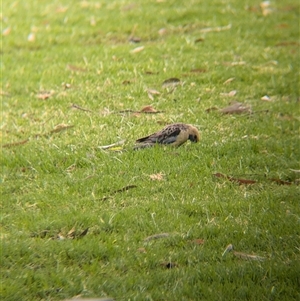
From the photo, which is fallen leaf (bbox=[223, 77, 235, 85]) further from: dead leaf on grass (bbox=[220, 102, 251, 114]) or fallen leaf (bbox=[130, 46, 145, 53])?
fallen leaf (bbox=[130, 46, 145, 53])

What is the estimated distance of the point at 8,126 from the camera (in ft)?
26.5

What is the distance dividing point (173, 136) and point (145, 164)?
19.9 inches

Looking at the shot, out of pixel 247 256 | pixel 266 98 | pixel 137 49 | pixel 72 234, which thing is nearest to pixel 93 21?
pixel 137 49

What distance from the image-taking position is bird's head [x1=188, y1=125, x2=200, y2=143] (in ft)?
23.6

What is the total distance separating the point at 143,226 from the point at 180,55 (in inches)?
199

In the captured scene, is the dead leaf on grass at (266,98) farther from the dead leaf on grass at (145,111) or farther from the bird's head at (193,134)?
the bird's head at (193,134)

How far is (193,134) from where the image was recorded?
23.7 feet

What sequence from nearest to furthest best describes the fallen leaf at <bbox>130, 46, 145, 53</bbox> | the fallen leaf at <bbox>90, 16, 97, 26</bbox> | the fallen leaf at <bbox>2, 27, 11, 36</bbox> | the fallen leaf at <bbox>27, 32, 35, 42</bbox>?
the fallen leaf at <bbox>130, 46, 145, 53</bbox> → the fallen leaf at <bbox>27, 32, 35, 42</bbox> → the fallen leaf at <bbox>2, 27, 11, 36</bbox> → the fallen leaf at <bbox>90, 16, 97, 26</bbox>

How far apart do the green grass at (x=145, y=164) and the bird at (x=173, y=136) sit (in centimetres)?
9

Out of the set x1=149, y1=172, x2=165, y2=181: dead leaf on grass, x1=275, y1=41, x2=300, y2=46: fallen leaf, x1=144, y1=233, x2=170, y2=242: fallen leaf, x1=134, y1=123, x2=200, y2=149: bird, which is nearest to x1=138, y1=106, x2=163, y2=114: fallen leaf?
x1=134, y1=123, x2=200, y2=149: bird

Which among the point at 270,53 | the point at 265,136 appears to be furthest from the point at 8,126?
the point at 270,53

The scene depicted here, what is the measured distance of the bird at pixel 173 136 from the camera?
7141 millimetres

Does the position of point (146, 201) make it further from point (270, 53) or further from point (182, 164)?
point (270, 53)

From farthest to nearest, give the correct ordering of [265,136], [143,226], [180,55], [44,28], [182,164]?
1. [44,28]
2. [180,55]
3. [265,136]
4. [182,164]
5. [143,226]
